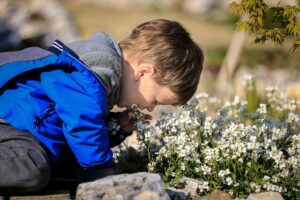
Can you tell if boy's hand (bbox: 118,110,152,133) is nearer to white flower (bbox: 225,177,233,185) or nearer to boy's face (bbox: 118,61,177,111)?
boy's face (bbox: 118,61,177,111)

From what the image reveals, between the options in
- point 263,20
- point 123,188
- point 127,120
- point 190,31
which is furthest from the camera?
point 190,31

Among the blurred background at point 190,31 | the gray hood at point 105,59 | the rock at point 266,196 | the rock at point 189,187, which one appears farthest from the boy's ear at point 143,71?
the blurred background at point 190,31

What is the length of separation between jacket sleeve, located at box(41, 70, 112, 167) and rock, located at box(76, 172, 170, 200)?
342 millimetres

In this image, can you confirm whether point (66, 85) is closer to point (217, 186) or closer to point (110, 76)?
point (110, 76)

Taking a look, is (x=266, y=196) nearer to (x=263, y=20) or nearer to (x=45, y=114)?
(x=263, y=20)

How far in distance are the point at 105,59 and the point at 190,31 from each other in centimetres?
995

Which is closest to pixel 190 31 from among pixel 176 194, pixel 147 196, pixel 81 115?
pixel 176 194

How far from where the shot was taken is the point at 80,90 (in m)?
3.75

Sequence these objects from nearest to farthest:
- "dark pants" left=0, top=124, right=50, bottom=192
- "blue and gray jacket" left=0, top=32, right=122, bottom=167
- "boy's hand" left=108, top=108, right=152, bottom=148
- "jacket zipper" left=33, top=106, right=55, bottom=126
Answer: "dark pants" left=0, top=124, right=50, bottom=192 → "blue and gray jacket" left=0, top=32, right=122, bottom=167 → "jacket zipper" left=33, top=106, right=55, bottom=126 → "boy's hand" left=108, top=108, right=152, bottom=148

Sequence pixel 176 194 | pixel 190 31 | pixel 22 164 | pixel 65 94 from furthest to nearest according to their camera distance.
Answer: pixel 190 31
pixel 176 194
pixel 65 94
pixel 22 164

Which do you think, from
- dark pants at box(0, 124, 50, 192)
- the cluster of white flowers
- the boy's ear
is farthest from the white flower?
dark pants at box(0, 124, 50, 192)

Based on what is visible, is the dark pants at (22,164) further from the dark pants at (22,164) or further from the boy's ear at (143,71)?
the boy's ear at (143,71)

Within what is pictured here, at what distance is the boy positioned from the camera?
12.0 ft

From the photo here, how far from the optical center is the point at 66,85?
3771 mm
